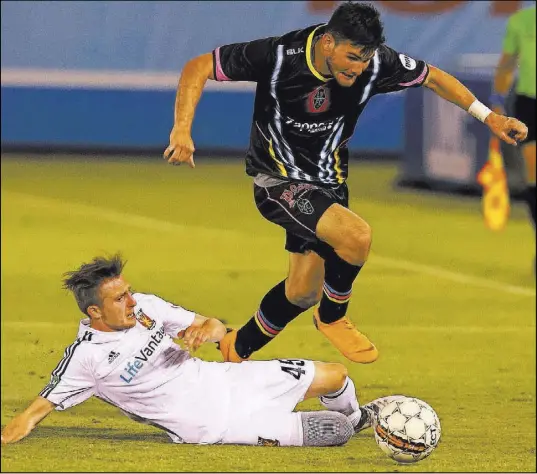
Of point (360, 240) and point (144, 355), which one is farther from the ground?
point (360, 240)

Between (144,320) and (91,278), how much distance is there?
1.62 ft

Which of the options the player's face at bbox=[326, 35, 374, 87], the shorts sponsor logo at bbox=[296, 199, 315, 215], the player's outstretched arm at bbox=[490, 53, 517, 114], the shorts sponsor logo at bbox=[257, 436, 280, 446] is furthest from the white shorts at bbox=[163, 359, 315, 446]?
the player's outstretched arm at bbox=[490, 53, 517, 114]

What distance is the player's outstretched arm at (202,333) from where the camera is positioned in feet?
18.0

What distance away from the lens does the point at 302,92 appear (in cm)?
563

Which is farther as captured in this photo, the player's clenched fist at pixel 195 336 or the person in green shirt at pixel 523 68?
the person in green shirt at pixel 523 68

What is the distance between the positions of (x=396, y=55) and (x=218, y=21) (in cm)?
1717

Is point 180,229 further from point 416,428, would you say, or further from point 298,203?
point 298,203

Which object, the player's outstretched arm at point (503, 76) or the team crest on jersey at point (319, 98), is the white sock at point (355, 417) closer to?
the team crest on jersey at point (319, 98)

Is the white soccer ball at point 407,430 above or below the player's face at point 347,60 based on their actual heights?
below

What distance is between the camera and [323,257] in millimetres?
6633

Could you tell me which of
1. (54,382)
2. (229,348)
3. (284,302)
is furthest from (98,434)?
(54,382)

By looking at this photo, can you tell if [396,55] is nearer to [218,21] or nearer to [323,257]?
[323,257]

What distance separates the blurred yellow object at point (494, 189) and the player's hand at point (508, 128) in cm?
1261

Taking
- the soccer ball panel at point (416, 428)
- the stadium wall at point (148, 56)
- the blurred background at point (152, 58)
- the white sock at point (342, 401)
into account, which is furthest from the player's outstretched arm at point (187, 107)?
the stadium wall at point (148, 56)
